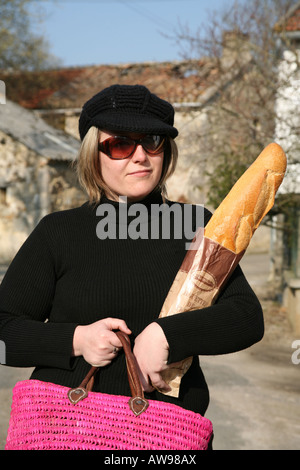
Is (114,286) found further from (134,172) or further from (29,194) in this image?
(29,194)

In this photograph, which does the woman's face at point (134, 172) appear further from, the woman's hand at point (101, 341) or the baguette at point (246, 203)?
the woman's hand at point (101, 341)

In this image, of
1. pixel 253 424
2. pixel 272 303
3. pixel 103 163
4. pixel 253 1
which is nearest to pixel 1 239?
pixel 272 303

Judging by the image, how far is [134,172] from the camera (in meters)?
1.84

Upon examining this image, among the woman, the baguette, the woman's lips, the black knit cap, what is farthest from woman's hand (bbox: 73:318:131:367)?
the black knit cap

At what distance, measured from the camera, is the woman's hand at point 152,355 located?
158 cm

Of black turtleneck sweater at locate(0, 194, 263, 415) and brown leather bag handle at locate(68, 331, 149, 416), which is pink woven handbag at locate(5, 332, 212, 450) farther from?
black turtleneck sweater at locate(0, 194, 263, 415)

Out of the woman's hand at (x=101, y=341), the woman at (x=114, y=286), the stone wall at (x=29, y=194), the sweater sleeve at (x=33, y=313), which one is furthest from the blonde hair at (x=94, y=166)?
the stone wall at (x=29, y=194)

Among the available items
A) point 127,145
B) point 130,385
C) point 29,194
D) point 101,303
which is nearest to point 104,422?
point 130,385

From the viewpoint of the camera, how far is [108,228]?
6.16 feet

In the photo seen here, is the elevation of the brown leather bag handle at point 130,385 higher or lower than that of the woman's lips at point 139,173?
lower

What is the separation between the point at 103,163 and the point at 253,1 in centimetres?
768

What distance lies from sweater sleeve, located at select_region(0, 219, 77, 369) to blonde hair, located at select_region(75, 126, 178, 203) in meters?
0.22

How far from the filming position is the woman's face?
1826 millimetres
